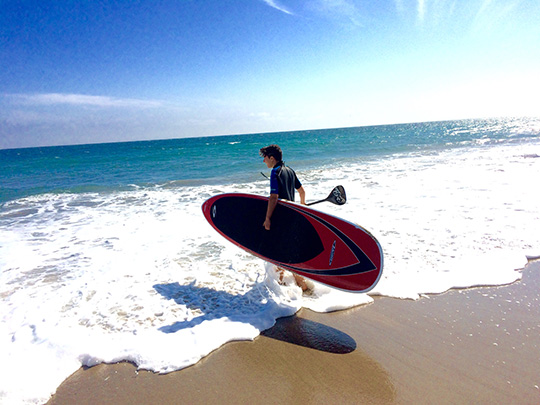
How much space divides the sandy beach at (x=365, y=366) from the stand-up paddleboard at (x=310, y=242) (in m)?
0.47

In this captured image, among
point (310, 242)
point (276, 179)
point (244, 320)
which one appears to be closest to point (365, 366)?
point (244, 320)

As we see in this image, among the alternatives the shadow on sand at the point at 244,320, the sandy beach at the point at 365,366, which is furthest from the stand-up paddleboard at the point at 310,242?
the shadow on sand at the point at 244,320

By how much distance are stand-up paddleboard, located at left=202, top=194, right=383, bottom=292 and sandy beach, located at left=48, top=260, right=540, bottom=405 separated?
47cm

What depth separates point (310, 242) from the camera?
12.6 feet

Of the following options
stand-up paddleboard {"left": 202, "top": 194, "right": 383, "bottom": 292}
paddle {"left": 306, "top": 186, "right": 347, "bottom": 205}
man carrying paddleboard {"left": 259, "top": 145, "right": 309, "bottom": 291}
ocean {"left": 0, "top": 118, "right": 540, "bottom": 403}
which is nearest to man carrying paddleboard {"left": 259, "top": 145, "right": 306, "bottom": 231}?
man carrying paddleboard {"left": 259, "top": 145, "right": 309, "bottom": 291}

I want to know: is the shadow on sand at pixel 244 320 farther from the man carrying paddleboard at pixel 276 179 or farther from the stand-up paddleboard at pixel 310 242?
the man carrying paddleboard at pixel 276 179

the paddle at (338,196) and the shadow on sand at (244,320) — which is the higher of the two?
the paddle at (338,196)

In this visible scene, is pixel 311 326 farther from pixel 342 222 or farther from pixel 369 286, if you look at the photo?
pixel 342 222

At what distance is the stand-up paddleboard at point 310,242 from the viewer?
345cm

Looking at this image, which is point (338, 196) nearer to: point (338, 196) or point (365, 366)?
point (338, 196)

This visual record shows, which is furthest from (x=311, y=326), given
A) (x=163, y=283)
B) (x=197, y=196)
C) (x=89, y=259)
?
(x=197, y=196)

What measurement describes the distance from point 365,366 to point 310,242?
59.8 inches

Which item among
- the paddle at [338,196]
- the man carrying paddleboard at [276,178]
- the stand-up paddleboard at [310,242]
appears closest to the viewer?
the stand-up paddleboard at [310,242]

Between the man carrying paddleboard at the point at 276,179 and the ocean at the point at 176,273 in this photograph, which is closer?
the ocean at the point at 176,273
